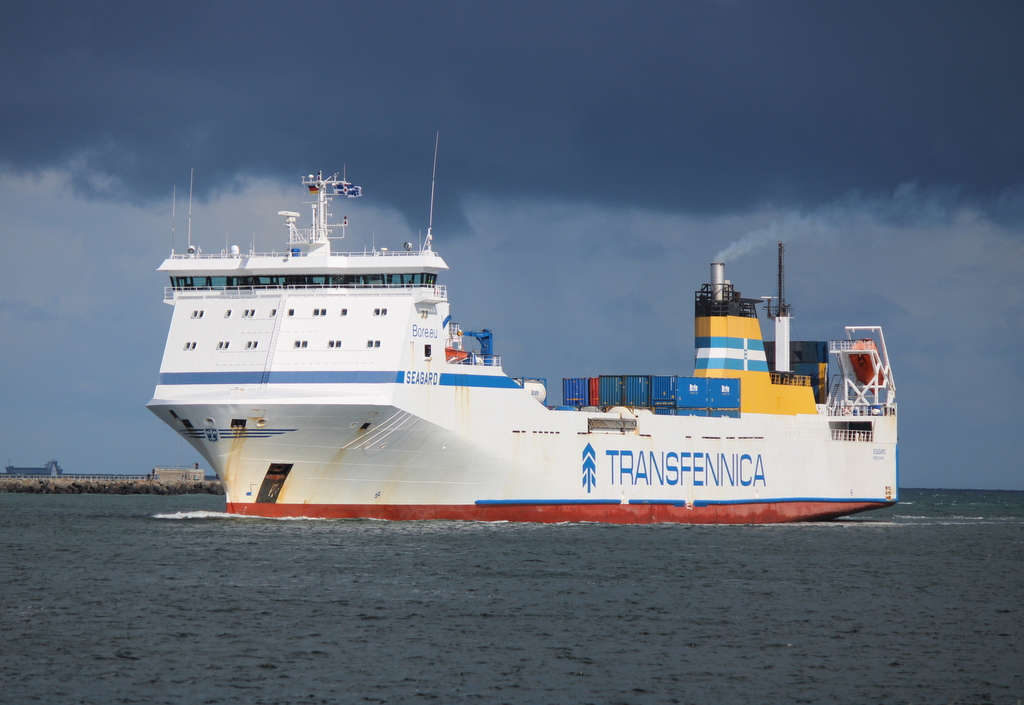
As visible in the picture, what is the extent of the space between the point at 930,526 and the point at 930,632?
32535 mm

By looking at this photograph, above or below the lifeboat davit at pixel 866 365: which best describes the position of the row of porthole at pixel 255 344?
below

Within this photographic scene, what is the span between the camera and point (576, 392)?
43.9 m

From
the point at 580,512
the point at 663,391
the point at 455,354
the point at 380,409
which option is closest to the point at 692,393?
the point at 663,391

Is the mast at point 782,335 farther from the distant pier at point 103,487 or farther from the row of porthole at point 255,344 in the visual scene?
the distant pier at point 103,487

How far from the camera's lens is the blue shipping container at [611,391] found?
4312cm

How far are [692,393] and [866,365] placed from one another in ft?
37.6

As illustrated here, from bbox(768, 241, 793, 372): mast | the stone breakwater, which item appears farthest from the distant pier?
bbox(768, 241, 793, 372): mast

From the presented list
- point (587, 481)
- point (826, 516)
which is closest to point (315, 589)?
point (587, 481)

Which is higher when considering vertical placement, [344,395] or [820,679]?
[344,395]

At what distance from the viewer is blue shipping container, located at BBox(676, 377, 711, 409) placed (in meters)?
43.3

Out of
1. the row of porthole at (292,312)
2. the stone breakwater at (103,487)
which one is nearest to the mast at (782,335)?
the row of porthole at (292,312)

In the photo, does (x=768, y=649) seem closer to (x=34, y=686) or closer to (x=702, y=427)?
(x=34, y=686)

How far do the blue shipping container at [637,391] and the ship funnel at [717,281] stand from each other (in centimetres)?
622

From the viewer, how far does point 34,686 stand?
52.9 feet
